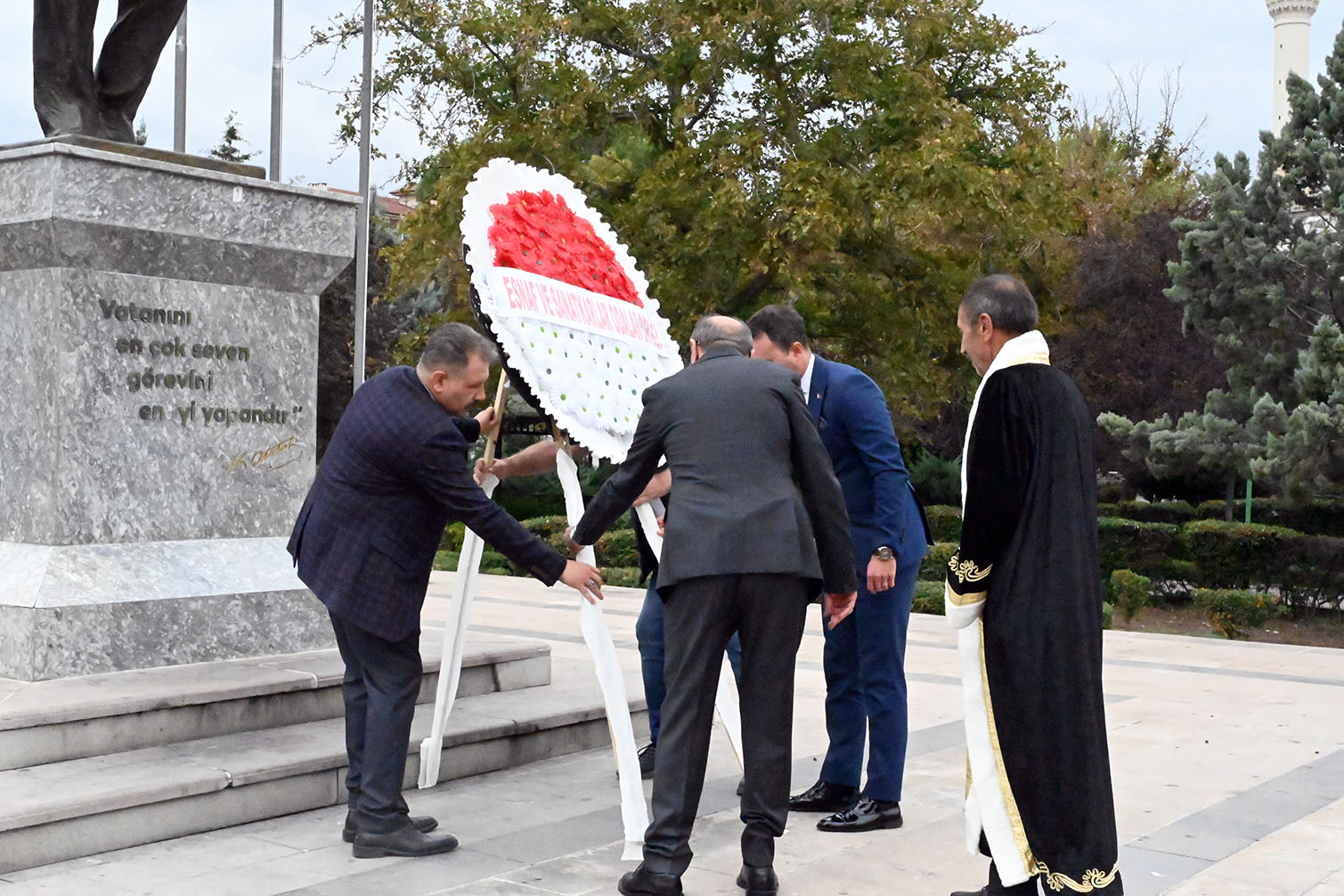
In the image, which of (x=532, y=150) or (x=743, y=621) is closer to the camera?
(x=743, y=621)

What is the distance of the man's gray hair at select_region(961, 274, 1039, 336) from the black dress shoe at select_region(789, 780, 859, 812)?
90.1 inches

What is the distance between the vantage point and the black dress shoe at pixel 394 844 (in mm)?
4727

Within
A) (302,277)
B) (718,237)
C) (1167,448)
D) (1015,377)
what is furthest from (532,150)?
(1015,377)

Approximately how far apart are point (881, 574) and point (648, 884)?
1542 mm

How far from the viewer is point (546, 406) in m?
5.07

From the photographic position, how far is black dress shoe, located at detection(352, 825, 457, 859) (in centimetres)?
473

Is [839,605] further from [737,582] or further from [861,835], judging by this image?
[861,835]

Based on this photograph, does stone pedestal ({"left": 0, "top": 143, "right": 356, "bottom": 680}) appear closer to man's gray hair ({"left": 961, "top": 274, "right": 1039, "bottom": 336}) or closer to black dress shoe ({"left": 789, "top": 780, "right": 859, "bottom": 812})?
black dress shoe ({"left": 789, "top": 780, "right": 859, "bottom": 812})

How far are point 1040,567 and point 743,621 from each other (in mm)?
986

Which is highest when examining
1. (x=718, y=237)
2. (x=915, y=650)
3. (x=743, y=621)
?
(x=718, y=237)

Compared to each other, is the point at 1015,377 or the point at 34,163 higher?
the point at 34,163

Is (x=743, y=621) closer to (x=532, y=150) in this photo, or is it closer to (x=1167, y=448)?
(x=1167, y=448)

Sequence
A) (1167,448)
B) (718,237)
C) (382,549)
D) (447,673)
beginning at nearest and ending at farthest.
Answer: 1. (382,549)
2. (447,673)
3. (1167,448)
4. (718,237)

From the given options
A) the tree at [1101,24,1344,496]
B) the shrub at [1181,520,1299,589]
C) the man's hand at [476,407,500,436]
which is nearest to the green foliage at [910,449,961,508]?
the shrub at [1181,520,1299,589]
